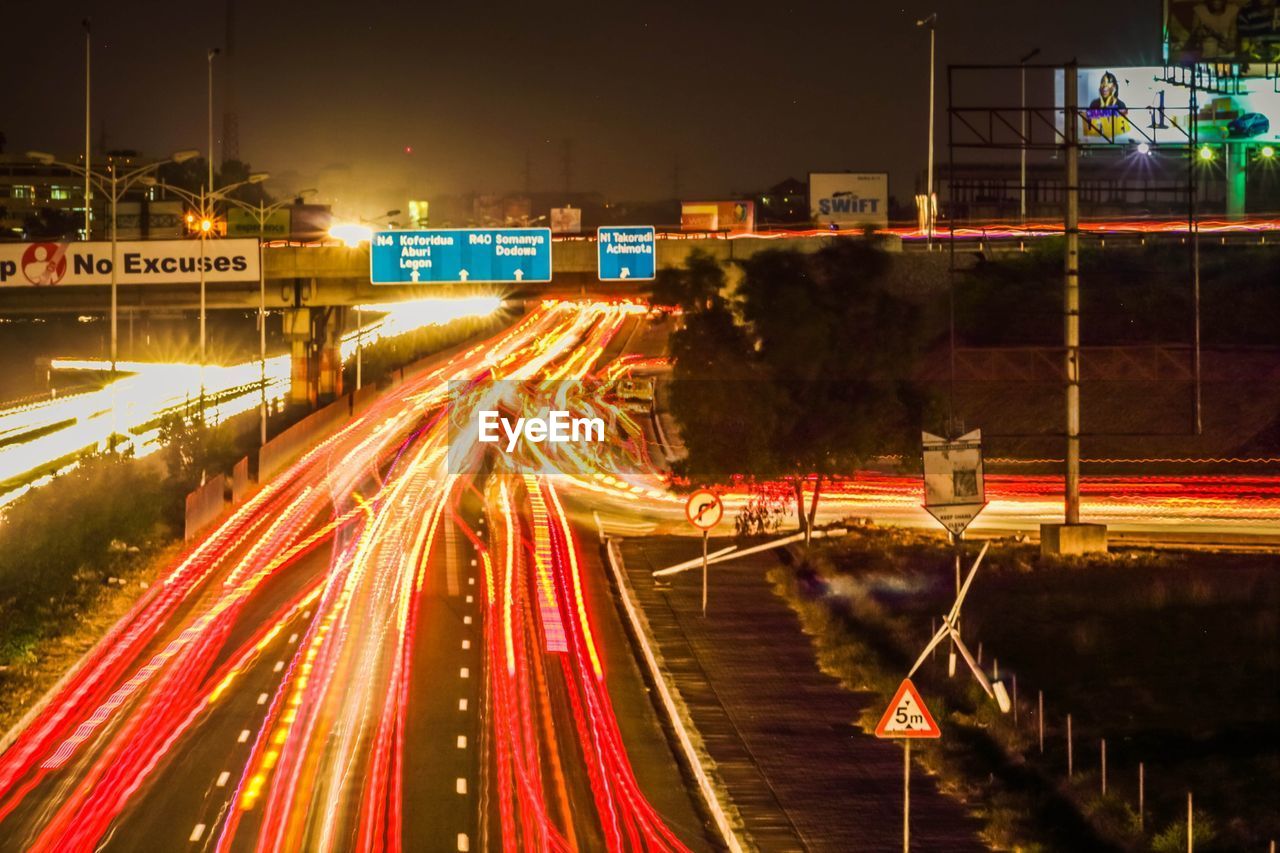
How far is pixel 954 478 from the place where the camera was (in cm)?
2241

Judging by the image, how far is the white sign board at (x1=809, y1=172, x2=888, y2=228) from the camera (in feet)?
396

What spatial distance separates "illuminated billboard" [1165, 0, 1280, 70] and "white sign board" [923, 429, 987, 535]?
978 inches

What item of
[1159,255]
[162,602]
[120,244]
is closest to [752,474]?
[162,602]

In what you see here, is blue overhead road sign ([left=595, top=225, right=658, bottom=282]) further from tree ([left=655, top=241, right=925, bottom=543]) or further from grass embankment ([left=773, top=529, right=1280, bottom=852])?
grass embankment ([left=773, top=529, right=1280, bottom=852])

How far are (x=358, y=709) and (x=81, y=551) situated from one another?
12678 mm

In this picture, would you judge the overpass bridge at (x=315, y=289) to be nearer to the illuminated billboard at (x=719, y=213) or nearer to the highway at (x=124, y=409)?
the highway at (x=124, y=409)

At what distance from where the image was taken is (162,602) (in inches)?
1217

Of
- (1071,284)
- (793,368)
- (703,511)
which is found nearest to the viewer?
(703,511)

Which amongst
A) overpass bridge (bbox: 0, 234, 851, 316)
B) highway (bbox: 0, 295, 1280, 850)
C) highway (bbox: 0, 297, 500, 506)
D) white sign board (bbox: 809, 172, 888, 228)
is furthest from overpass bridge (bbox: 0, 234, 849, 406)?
white sign board (bbox: 809, 172, 888, 228)

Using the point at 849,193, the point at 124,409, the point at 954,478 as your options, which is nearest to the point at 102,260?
the point at 124,409

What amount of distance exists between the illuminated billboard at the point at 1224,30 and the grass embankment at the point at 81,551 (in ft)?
96.9

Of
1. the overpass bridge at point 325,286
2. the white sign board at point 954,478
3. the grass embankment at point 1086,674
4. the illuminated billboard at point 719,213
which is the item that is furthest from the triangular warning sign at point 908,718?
the illuminated billboard at point 719,213

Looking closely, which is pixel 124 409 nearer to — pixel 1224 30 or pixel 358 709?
pixel 1224 30

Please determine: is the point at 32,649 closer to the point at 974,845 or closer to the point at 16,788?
the point at 16,788
